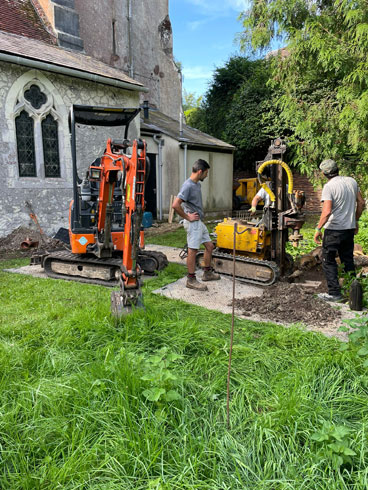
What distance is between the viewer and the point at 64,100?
33.0ft

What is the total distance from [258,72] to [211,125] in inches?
180

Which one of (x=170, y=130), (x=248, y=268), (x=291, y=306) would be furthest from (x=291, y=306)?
(x=170, y=130)

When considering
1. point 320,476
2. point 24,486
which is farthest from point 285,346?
point 24,486

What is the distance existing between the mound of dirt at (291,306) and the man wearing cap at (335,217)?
33 centimetres

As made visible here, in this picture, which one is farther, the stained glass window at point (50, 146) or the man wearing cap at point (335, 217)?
the stained glass window at point (50, 146)

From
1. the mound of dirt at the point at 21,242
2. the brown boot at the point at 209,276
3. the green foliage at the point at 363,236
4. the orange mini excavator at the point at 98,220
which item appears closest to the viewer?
the orange mini excavator at the point at 98,220

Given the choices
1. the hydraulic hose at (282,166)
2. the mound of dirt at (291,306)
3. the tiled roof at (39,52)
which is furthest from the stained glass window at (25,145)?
the mound of dirt at (291,306)

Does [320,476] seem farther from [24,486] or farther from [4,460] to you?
[4,460]

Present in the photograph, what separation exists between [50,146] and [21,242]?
2.81 meters

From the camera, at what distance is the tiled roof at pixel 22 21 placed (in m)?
10.6

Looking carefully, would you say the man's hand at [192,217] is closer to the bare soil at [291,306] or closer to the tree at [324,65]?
the bare soil at [291,306]

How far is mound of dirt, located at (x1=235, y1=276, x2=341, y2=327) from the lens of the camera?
445 cm

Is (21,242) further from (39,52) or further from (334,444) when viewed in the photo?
(334,444)

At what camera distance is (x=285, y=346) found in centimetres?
355
